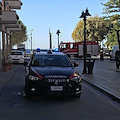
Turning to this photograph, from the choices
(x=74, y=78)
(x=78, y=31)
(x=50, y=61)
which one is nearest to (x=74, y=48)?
(x=50, y=61)

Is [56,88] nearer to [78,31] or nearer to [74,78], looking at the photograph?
[74,78]

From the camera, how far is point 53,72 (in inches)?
320

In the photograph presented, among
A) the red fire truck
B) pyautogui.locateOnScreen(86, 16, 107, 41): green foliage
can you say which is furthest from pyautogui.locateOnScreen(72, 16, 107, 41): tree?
the red fire truck

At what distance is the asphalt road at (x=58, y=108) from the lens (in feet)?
20.5

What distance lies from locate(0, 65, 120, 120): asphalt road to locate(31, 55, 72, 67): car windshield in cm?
124

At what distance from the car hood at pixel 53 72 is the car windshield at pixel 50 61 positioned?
0.67 m

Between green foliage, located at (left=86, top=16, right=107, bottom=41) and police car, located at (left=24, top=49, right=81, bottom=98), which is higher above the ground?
green foliage, located at (left=86, top=16, right=107, bottom=41)

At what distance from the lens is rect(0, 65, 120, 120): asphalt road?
625cm

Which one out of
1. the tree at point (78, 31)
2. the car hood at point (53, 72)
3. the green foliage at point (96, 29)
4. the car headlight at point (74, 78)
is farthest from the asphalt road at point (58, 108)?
the tree at point (78, 31)

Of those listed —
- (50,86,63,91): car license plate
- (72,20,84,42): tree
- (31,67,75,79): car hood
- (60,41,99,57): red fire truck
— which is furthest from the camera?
(72,20,84,42): tree

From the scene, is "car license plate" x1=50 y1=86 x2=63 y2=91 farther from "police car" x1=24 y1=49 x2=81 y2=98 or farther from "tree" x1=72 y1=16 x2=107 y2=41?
"tree" x1=72 y1=16 x2=107 y2=41

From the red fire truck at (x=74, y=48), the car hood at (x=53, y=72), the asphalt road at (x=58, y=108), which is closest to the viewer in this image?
the asphalt road at (x=58, y=108)

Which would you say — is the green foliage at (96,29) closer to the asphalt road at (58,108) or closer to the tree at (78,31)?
the tree at (78,31)

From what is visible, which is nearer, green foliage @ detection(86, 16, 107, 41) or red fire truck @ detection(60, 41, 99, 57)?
red fire truck @ detection(60, 41, 99, 57)
